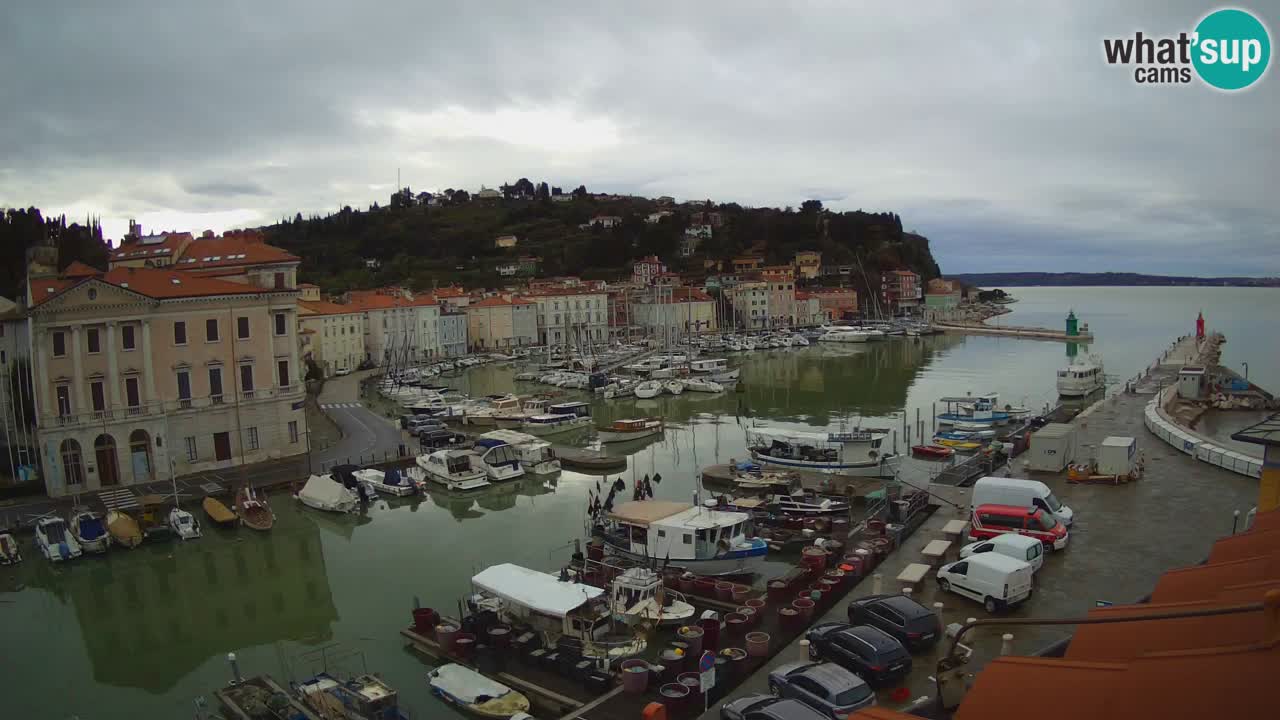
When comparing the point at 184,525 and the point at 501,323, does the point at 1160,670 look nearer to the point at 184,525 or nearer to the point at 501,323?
the point at 184,525

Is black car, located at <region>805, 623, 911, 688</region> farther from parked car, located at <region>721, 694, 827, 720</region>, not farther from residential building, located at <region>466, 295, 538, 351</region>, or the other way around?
residential building, located at <region>466, 295, 538, 351</region>

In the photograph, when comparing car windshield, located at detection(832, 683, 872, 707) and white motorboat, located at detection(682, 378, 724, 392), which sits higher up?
car windshield, located at detection(832, 683, 872, 707)

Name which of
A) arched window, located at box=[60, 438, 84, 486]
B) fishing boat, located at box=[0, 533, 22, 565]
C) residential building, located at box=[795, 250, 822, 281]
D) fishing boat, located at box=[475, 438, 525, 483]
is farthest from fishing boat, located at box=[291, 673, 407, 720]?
residential building, located at box=[795, 250, 822, 281]

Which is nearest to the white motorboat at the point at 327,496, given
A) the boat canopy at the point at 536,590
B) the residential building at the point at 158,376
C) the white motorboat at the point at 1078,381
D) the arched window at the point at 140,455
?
the residential building at the point at 158,376

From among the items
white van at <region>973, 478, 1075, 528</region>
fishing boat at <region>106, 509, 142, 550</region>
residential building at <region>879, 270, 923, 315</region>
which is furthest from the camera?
residential building at <region>879, 270, 923, 315</region>

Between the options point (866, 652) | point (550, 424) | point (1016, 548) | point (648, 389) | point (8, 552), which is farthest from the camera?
point (648, 389)

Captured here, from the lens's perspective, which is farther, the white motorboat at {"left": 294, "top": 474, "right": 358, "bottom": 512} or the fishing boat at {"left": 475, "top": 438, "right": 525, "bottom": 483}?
the fishing boat at {"left": 475, "top": 438, "right": 525, "bottom": 483}

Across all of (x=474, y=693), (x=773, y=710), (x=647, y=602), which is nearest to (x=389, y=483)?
(x=647, y=602)
